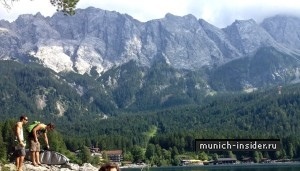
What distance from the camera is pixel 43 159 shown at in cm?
6631

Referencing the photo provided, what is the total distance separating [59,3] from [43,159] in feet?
116

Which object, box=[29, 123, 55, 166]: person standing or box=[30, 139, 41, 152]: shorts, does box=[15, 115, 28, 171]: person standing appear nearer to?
box=[29, 123, 55, 166]: person standing

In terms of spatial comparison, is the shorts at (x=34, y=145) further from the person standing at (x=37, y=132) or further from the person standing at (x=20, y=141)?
the person standing at (x=20, y=141)

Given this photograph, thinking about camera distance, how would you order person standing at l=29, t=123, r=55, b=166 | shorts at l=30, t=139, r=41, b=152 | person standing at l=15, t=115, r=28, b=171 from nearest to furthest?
person standing at l=15, t=115, r=28, b=171 < person standing at l=29, t=123, r=55, b=166 < shorts at l=30, t=139, r=41, b=152

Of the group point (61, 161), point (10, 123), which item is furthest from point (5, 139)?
point (61, 161)

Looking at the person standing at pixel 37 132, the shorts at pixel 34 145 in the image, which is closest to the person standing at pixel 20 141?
the person standing at pixel 37 132

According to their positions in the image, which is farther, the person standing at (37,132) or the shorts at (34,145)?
the shorts at (34,145)

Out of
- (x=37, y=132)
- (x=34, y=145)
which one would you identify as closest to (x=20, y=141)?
(x=37, y=132)

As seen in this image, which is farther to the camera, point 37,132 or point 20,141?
point 37,132

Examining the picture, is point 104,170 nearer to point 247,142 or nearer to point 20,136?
point 20,136

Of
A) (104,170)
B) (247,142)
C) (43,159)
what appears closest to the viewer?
(104,170)

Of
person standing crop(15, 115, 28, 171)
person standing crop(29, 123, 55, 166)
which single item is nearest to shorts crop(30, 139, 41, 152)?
person standing crop(29, 123, 55, 166)

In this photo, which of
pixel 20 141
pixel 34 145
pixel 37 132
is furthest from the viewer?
pixel 34 145

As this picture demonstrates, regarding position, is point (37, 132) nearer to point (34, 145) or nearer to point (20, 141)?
point (34, 145)
